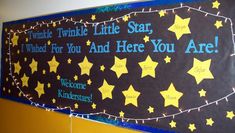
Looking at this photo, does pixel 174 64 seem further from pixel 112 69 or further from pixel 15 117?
pixel 15 117

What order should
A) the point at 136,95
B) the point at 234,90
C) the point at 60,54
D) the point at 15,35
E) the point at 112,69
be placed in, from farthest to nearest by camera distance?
the point at 15,35, the point at 60,54, the point at 112,69, the point at 136,95, the point at 234,90

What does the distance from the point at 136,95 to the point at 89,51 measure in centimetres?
52

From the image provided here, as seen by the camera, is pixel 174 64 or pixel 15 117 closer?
pixel 174 64

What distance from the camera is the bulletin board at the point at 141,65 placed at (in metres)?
1.23

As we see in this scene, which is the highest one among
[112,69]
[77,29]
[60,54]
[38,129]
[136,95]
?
[77,29]

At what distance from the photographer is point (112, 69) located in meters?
1.63

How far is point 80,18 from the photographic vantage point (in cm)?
183

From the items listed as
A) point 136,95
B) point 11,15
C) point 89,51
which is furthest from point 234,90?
point 11,15

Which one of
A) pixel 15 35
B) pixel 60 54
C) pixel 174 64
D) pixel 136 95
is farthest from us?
pixel 15 35

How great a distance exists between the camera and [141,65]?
149cm

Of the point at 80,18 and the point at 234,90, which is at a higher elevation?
the point at 80,18

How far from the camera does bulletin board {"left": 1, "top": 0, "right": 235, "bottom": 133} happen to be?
1.23m

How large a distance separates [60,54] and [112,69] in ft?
1.89

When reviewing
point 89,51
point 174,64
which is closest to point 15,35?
point 89,51
